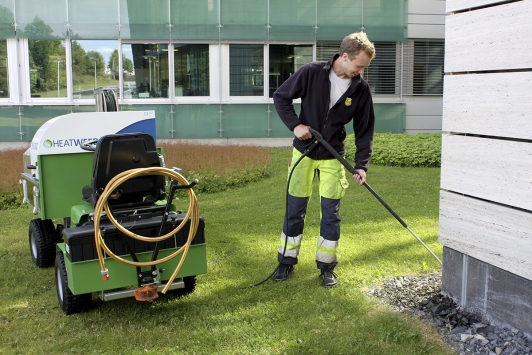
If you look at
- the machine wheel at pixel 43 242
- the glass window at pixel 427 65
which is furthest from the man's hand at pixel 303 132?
the glass window at pixel 427 65

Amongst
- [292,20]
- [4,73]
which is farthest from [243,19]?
[4,73]

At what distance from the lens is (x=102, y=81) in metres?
15.0

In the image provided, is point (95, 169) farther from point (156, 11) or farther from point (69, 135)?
point (156, 11)

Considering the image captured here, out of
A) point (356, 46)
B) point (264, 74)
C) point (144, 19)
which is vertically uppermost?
point (144, 19)

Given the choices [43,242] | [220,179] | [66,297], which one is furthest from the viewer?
[220,179]

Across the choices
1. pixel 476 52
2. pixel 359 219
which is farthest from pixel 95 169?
pixel 359 219

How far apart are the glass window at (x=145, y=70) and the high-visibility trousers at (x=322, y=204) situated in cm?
1101

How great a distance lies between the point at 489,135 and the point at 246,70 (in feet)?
40.1

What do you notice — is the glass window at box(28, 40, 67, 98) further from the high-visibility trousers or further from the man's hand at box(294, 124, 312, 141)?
the man's hand at box(294, 124, 312, 141)

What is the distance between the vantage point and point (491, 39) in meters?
3.65

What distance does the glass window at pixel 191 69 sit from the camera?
49.9 ft

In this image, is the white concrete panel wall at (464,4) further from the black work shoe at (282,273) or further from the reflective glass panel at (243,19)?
the reflective glass panel at (243,19)

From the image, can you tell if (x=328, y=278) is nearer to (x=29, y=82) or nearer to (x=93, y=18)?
(x=93, y=18)

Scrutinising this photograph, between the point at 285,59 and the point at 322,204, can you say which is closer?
the point at 322,204
